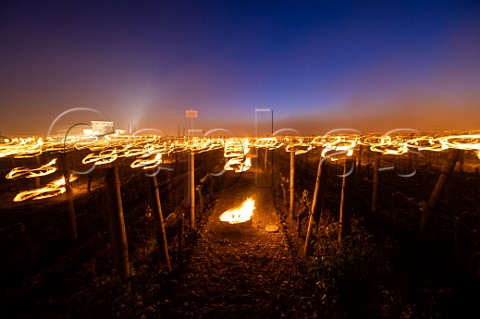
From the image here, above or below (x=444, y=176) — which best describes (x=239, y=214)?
below

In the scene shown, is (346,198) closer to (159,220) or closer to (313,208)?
(313,208)

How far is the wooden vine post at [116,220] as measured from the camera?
427 cm

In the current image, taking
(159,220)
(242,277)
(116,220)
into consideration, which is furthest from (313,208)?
(116,220)

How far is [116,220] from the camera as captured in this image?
449cm

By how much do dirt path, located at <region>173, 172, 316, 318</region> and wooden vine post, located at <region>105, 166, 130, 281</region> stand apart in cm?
194

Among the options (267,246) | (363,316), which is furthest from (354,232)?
(267,246)

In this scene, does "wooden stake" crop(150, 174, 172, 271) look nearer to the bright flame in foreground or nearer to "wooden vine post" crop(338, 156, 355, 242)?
the bright flame in foreground

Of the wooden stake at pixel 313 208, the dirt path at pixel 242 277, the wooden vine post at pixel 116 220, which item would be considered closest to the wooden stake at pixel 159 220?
the dirt path at pixel 242 277

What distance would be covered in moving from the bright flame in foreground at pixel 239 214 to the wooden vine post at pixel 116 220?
651cm

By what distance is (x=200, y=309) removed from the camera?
549cm

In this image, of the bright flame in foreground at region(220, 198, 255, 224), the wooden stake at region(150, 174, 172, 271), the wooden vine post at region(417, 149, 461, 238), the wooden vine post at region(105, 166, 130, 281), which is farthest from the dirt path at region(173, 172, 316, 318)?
the wooden vine post at region(417, 149, 461, 238)

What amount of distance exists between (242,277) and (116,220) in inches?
169

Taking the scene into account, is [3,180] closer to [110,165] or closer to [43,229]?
[43,229]

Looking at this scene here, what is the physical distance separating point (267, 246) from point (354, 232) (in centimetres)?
329
